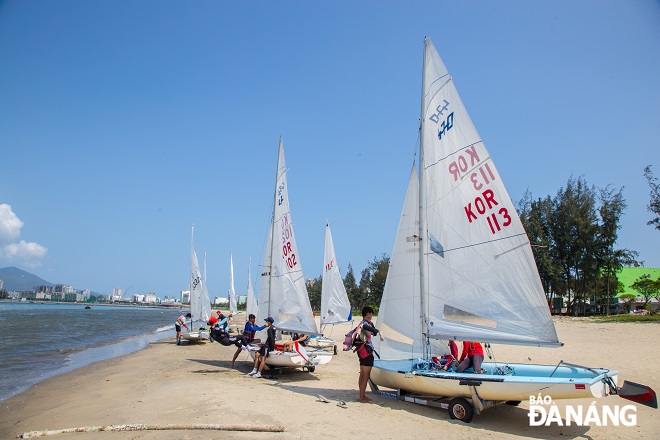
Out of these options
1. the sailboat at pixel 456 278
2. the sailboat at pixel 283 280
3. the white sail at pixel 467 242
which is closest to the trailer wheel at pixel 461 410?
the sailboat at pixel 456 278

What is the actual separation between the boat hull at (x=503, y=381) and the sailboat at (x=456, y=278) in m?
0.02

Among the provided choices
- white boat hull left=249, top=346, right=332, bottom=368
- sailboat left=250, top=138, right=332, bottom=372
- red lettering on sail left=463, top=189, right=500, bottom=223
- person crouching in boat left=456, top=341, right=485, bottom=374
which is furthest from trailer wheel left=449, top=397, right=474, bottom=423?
sailboat left=250, top=138, right=332, bottom=372

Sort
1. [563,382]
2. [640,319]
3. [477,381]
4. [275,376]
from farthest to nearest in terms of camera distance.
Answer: [640,319] → [275,376] → [477,381] → [563,382]

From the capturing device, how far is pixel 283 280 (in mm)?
13227

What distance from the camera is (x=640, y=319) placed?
27016mm

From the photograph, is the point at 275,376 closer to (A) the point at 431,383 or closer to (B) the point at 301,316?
(B) the point at 301,316

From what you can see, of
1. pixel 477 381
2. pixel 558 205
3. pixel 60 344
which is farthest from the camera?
pixel 558 205

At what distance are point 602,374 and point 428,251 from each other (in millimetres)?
3369

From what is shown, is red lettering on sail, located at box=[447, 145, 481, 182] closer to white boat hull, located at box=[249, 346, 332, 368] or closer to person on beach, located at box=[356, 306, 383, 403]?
person on beach, located at box=[356, 306, 383, 403]

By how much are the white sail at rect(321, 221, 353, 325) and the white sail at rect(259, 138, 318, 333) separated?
7894mm

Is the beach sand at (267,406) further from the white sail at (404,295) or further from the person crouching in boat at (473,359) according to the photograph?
the white sail at (404,295)

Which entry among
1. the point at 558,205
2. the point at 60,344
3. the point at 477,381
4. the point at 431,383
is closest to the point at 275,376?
the point at 431,383

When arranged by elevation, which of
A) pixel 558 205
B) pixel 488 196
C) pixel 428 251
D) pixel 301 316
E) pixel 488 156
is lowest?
pixel 301 316

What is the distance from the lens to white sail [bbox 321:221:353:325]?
21266 mm
